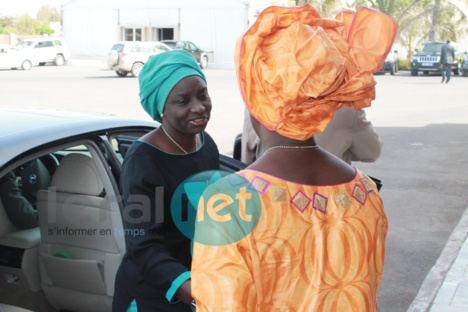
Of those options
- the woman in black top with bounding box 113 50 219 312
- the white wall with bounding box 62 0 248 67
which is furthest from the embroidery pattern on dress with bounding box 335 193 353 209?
the white wall with bounding box 62 0 248 67

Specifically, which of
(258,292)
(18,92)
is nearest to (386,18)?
(258,292)

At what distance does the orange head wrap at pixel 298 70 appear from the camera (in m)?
1.50

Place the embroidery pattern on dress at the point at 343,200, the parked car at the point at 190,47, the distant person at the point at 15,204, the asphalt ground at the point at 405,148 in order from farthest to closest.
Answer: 1. the parked car at the point at 190,47
2. the asphalt ground at the point at 405,148
3. the distant person at the point at 15,204
4. the embroidery pattern on dress at the point at 343,200

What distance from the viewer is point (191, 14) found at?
45.1m

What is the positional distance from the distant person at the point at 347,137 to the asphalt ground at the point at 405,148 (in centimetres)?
150

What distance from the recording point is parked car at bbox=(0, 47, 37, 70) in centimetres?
3372

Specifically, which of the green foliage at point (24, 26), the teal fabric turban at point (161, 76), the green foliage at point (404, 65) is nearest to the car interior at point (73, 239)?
the teal fabric turban at point (161, 76)

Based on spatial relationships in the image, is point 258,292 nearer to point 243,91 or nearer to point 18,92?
point 243,91

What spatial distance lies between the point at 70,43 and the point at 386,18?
47.9 m

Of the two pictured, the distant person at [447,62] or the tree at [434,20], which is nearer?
the distant person at [447,62]

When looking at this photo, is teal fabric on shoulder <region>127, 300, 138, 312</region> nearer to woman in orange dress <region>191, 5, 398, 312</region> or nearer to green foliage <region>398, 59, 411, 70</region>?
woman in orange dress <region>191, 5, 398, 312</region>

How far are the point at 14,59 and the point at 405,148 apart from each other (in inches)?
1086

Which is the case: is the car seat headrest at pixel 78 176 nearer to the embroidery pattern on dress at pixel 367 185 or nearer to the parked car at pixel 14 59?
the embroidery pattern on dress at pixel 367 185

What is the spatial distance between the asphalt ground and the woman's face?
2.68 metres
